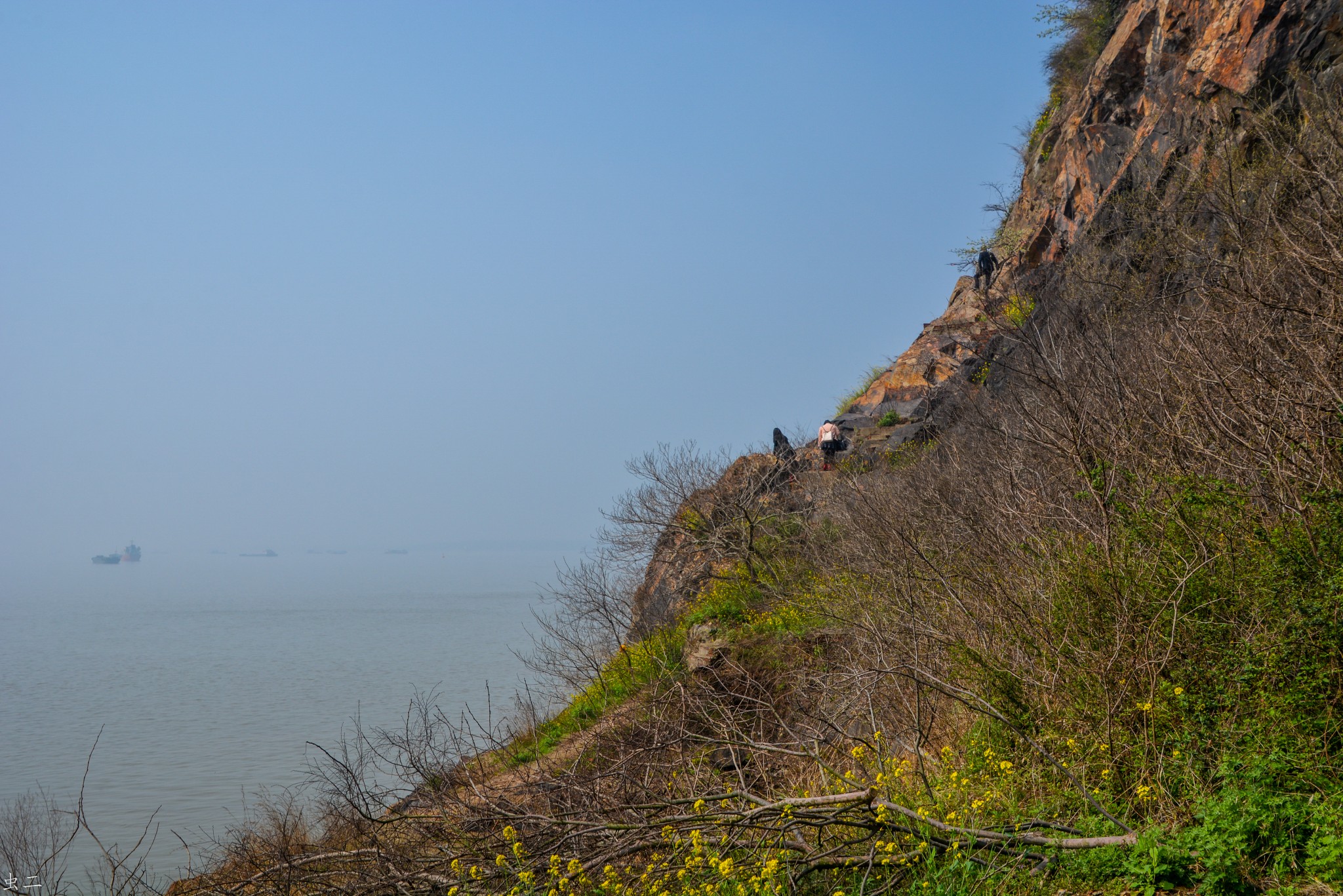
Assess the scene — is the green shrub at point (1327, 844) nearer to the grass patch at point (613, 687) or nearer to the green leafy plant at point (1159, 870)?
the green leafy plant at point (1159, 870)

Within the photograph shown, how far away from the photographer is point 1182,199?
1861 centimetres

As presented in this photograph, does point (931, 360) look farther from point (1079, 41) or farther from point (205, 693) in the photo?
point (205, 693)

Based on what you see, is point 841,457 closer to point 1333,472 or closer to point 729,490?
point 729,490

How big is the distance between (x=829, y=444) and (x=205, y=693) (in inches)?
1947

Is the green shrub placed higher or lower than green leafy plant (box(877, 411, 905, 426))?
lower

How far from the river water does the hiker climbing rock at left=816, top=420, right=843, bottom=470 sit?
1230cm

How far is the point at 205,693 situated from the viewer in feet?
189

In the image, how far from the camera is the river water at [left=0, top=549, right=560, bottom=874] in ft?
111

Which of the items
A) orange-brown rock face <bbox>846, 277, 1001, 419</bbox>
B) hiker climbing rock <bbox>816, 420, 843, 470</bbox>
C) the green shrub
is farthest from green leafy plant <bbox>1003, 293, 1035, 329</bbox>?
the green shrub

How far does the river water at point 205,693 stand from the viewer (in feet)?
111

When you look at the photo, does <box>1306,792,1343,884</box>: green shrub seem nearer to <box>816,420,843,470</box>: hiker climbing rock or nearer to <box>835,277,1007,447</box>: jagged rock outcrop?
<box>816,420,843,470</box>: hiker climbing rock

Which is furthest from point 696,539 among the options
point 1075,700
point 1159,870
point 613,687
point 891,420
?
point 1159,870

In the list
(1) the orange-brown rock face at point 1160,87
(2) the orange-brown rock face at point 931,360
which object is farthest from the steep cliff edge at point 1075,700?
(2) the orange-brown rock face at point 931,360

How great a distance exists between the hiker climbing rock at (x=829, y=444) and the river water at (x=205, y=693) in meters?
12.3
